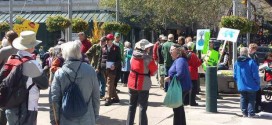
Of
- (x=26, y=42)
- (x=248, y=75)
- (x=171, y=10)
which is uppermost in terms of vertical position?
(x=171, y=10)

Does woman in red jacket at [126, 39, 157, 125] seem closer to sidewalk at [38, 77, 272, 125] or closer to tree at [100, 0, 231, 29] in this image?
sidewalk at [38, 77, 272, 125]

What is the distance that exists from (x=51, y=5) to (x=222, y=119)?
3697 cm

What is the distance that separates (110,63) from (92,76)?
5378mm

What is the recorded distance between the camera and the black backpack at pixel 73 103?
17.6 ft

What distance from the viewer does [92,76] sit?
559cm

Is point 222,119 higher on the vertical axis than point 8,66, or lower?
lower

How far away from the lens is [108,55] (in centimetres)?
1109

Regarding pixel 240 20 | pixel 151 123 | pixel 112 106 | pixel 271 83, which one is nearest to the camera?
pixel 151 123

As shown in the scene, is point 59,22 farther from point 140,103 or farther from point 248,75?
point 140,103

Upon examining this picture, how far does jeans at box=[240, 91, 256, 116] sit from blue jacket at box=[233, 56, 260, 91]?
0.51ft

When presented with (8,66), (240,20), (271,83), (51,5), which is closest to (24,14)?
(51,5)

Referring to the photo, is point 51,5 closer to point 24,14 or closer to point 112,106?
point 24,14

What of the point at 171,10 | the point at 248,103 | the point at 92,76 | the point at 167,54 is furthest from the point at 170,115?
the point at 171,10

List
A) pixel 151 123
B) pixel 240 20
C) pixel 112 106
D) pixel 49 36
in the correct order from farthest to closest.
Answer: pixel 49 36
pixel 240 20
pixel 112 106
pixel 151 123
